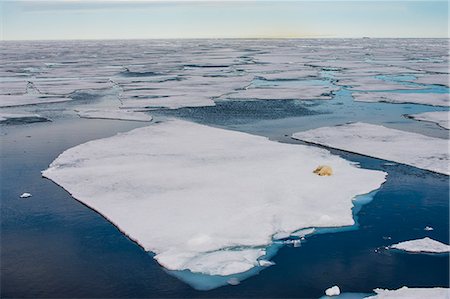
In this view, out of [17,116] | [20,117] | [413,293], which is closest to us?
[413,293]

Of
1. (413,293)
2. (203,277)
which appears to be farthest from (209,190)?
(413,293)

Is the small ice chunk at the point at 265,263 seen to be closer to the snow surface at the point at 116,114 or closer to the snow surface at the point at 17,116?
the snow surface at the point at 116,114

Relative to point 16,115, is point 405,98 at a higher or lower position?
lower

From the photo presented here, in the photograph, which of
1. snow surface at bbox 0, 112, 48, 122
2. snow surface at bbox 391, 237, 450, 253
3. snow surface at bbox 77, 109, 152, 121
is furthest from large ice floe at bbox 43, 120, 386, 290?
snow surface at bbox 0, 112, 48, 122

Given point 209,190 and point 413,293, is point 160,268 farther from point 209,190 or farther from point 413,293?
point 413,293

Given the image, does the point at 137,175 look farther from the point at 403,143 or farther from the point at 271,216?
the point at 403,143

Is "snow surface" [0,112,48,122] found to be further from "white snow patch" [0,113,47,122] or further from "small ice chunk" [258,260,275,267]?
"small ice chunk" [258,260,275,267]
